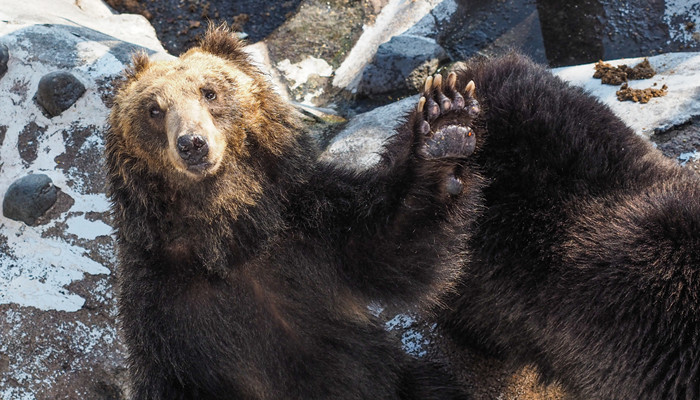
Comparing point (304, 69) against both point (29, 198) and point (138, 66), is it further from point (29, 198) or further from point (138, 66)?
point (138, 66)

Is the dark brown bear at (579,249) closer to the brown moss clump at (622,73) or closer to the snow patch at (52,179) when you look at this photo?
the brown moss clump at (622,73)

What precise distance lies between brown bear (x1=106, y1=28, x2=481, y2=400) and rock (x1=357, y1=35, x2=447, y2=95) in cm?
308

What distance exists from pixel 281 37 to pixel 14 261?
3.83m

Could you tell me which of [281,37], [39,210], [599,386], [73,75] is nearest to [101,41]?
[73,75]

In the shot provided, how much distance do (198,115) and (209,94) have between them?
0.73 ft

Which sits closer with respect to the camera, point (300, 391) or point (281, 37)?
point (300, 391)

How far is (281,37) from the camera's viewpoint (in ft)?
26.6

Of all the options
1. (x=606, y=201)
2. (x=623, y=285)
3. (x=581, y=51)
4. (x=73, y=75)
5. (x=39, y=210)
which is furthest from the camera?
(x=581, y=51)

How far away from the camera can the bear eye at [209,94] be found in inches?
156

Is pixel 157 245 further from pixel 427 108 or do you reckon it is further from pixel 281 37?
pixel 281 37

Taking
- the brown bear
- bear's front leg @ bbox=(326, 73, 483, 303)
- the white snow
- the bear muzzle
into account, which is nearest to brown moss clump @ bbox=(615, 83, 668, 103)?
the white snow

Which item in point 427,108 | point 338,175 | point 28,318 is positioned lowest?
point 28,318

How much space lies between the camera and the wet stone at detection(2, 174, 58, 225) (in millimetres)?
5395

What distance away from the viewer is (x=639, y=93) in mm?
5750
